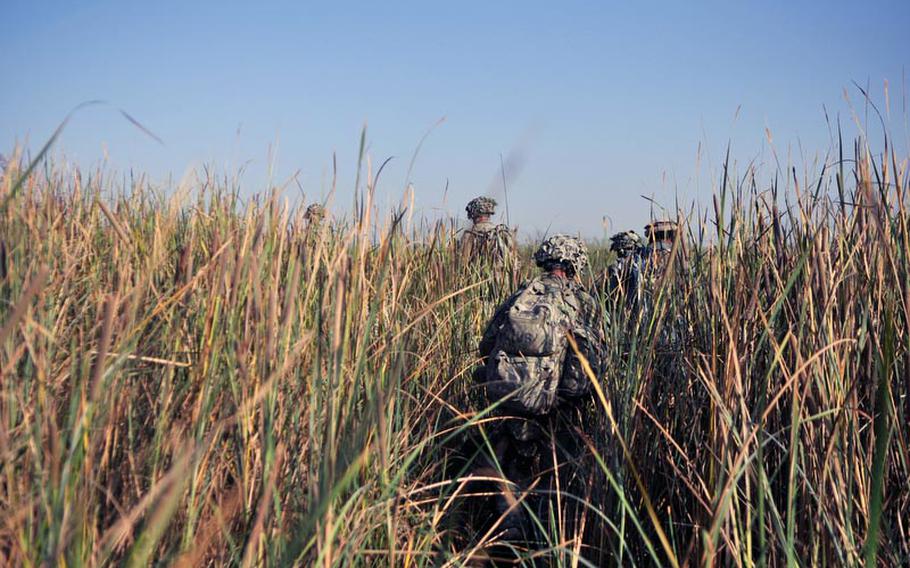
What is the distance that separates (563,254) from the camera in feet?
12.1

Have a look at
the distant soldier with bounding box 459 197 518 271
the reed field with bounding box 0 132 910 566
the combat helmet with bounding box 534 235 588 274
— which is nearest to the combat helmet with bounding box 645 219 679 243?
the reed field with bounding box 0 132 910 566

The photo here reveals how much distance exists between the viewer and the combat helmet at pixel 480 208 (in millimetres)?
6598

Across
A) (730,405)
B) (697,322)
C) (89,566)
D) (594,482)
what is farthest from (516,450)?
(89,566)

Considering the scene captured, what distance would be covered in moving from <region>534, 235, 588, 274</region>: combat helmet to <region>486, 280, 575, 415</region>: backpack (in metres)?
0.31

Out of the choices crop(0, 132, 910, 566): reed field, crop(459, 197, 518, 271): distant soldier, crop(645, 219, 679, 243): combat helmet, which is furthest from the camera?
crop(459, 197, 518, 271): distant soldier

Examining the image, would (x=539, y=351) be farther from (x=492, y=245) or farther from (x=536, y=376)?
(x=492, y=245)

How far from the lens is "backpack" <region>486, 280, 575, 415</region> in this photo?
129 inches

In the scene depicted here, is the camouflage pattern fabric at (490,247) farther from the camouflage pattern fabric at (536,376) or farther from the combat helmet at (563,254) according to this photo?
the camouflage pattern fabric at (536,376)

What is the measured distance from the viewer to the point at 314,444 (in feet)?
5.13

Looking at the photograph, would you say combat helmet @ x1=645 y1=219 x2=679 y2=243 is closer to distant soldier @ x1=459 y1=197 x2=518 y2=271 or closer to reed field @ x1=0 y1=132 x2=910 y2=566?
reed field @ x1=0 y1=132 x2=910 y2=566

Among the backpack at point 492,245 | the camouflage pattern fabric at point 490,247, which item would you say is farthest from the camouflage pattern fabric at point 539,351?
the backpack at point 492,245

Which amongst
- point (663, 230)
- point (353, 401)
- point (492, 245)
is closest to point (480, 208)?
point (492, 245)

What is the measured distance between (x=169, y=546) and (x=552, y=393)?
2.04 metres

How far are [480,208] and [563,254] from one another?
9.71 feet
